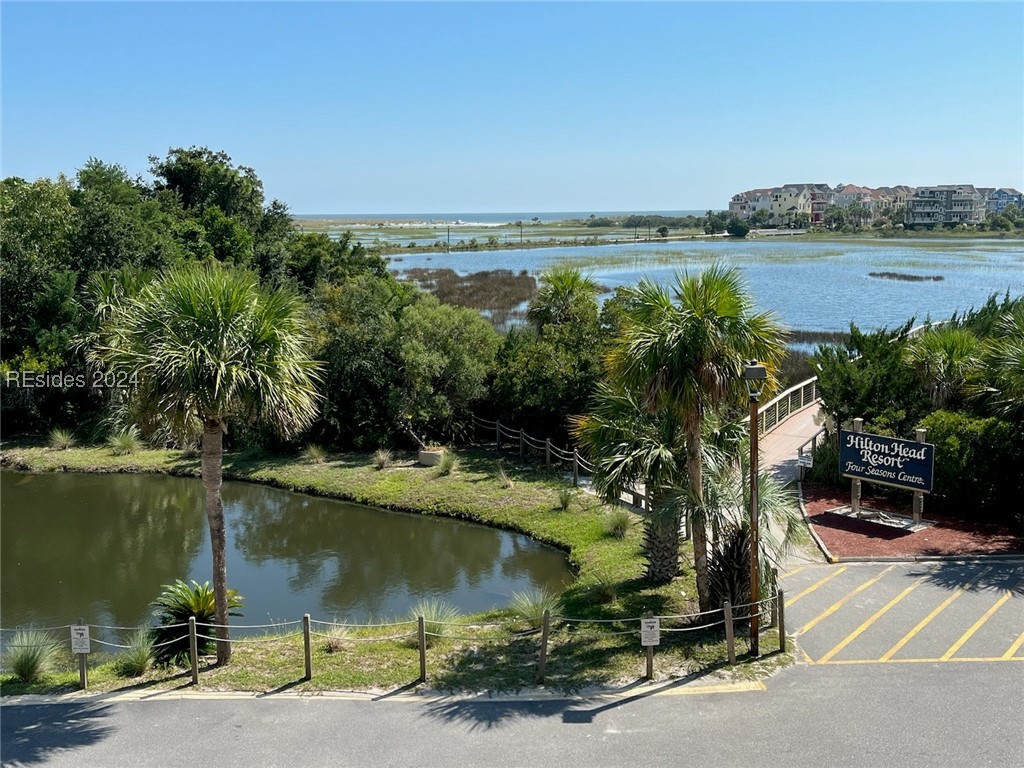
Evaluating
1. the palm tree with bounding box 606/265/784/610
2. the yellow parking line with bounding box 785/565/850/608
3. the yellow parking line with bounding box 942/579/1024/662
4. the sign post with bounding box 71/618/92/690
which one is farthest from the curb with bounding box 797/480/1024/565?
the sign post with bounding box 71/618/92/690

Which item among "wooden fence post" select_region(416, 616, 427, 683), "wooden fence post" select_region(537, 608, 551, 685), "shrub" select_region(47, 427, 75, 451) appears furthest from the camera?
"shrub" select_region(47, 427, 75, 451)

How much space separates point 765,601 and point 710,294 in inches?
165

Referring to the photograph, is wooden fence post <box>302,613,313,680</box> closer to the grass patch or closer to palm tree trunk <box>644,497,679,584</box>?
the grass patch

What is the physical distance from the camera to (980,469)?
17109 mm

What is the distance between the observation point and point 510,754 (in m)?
9.22

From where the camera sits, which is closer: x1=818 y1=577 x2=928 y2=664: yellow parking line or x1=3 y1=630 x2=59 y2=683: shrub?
x1=818 y1=577 x2=928 y2=664: yellow parking line

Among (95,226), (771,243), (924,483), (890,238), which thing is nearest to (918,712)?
(924,483)

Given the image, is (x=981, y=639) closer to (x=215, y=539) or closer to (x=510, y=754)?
(x=510, y=754)

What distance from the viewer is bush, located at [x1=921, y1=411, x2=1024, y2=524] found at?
17062mm

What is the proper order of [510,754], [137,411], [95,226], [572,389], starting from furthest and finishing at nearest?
[95,226] < [572,389] < [137,411] < [510,754]

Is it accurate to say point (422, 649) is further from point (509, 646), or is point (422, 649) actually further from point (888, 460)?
point (888, 460)

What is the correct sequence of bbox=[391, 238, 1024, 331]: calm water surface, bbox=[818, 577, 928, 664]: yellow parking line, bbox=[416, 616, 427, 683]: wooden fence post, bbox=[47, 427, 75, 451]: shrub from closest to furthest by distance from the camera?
1. bbox=[416, 616, 427, 683]: wooden fence post
2. bbox=[818, 577, 928, 664]: yellow parking line
3. bbox=[47, 427, 75, 451]: shrub
4. bbox=[391, 238, 1024, 331]: calm water surface

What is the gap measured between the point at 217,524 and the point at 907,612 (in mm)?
9974

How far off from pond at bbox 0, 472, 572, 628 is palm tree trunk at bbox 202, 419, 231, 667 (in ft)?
11.6
